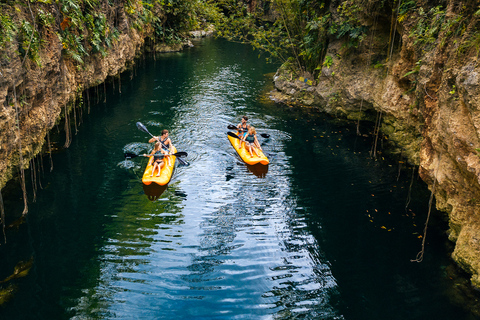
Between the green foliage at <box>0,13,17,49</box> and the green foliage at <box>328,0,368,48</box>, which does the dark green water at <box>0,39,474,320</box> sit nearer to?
the green foliage at <box>0,13,17,49</box>

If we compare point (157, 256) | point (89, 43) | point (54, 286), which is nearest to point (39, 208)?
point (54, 286)

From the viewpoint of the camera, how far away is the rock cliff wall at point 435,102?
627cm

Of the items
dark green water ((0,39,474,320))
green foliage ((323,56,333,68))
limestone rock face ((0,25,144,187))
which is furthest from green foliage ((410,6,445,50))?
limestone rock face ((0,25,144,187))

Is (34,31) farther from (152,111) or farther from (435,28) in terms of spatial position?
(435,28)

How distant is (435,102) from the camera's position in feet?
26.4

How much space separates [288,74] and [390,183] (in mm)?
9277

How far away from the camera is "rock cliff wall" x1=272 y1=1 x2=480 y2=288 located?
627 centimetres

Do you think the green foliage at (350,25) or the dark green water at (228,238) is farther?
the green foliage at (350,25)

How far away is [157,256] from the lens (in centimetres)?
688

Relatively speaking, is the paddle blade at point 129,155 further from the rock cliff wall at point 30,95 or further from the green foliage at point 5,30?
the green foliage at point 5,30

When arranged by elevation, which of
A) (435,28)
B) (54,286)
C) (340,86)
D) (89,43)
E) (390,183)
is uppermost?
(435,28)

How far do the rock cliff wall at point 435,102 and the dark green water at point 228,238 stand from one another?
2.81 feet

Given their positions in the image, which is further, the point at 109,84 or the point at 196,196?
the point at 109,84

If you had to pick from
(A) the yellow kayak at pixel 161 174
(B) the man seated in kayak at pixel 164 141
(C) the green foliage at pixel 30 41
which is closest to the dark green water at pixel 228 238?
(A) the yellow kayak at pixel 161 174
